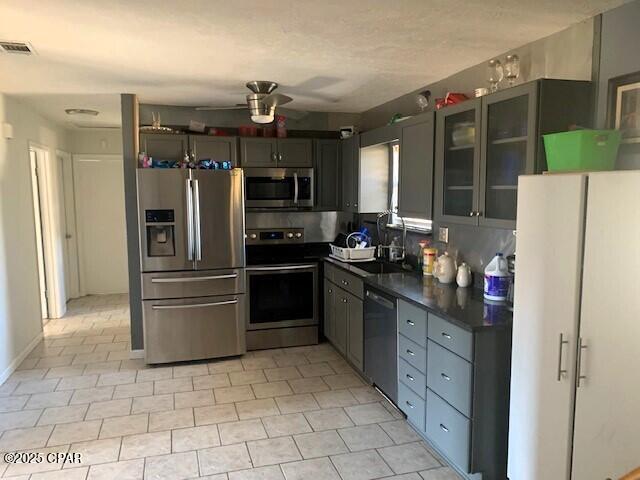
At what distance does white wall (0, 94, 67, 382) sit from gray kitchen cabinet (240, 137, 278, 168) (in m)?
2.06

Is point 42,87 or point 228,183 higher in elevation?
point 42,87

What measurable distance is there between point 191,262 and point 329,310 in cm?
138

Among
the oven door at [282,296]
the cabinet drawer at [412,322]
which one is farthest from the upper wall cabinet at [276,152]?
the cabinet drawer at [412,322]

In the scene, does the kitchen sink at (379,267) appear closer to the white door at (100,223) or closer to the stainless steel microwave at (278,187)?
the stainless steel microwave at (278,187)

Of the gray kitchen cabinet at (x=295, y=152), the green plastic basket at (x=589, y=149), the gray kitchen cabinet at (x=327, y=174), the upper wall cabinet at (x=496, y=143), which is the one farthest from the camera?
the gray kitchen cabinet at (x=327, y=174)

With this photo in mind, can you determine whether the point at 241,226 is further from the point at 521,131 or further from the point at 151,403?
the point at 521,131

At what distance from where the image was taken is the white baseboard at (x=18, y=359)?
3958 millimetres

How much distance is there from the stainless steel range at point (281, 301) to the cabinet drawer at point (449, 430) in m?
2.13

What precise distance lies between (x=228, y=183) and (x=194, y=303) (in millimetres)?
1127

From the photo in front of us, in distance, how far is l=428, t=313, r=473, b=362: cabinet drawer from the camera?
7.98ft

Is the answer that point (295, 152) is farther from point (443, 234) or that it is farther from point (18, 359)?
point (18, 359)

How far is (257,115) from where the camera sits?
3.93 metres

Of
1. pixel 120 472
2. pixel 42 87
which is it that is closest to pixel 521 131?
pixel 120 472

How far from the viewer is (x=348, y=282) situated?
13.4ft
